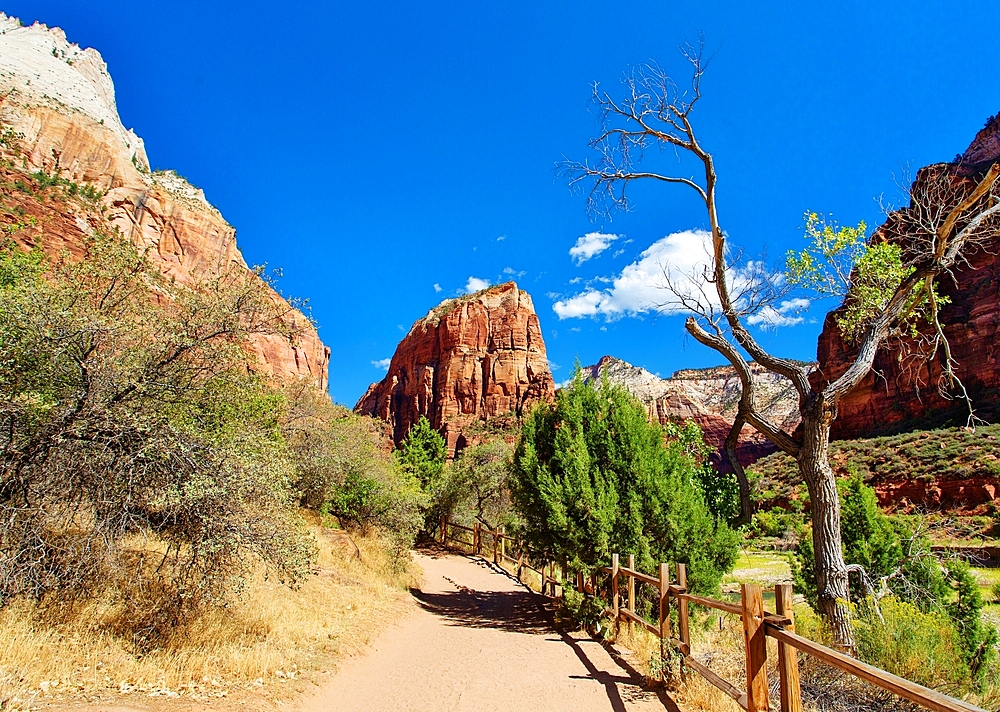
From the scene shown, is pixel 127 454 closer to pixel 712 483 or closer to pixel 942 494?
pixel 712 483

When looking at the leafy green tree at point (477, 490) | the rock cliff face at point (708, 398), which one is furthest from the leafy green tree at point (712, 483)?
the rock cliff face at point (708, 398)

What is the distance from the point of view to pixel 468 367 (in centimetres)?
9344

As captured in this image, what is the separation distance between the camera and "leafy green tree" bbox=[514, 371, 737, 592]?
35.0 feet

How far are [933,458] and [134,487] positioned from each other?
48.4 m

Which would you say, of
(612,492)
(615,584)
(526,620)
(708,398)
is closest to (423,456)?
(526,620)

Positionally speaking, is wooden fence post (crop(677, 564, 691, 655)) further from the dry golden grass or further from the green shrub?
the dry golden grass

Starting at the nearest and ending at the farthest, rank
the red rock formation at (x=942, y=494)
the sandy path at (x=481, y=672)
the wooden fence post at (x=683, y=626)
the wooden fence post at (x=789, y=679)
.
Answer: the wooden fence post at (x=789, y=679) → the wooden fence post at (x=683, y=626) → the sandy path at (x=481, y=672) → the red rock formation at (x=942, y=494)

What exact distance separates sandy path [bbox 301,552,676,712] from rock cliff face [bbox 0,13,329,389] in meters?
32.4

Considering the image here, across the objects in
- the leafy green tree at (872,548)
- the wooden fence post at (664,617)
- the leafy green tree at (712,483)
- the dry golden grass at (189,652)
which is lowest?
the dry golden grass at (189,652)

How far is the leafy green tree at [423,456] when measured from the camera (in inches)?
1487

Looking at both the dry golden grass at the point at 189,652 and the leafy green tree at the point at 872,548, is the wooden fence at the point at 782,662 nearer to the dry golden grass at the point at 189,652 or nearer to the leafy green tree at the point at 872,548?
the dry golden grass at the point at 189,652

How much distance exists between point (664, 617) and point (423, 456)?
118 ft

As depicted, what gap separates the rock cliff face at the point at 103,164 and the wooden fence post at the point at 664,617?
121 feet

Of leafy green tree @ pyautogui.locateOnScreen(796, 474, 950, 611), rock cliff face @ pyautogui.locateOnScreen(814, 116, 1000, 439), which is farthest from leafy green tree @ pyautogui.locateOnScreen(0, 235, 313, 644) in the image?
rock cliff face @ pyautogui.locateOnScreen(814, 116, 1000, 439)
